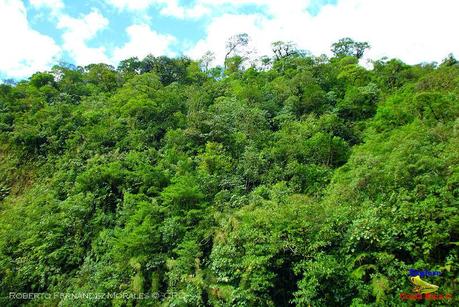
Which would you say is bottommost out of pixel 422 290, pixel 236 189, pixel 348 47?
pixel 422 290

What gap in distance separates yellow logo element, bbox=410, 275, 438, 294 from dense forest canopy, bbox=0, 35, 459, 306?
0.21m

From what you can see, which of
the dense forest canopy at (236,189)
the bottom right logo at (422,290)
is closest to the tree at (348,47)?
the dense forest canopy at (236,189)

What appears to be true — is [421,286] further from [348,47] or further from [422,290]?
[348,47]

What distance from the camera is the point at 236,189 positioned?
41.4 ft

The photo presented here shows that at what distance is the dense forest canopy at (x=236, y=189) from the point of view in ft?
26.6

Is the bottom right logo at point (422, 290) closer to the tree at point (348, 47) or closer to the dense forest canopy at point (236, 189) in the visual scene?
the dense forest canopy at point (236, 189)

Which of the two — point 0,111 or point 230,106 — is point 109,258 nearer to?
point 230,106

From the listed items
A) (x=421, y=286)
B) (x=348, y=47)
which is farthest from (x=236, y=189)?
(x=348, y=47)

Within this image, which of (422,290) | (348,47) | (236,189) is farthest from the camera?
(348,47)

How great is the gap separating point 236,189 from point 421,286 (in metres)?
6.81

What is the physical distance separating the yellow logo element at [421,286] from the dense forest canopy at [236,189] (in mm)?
210

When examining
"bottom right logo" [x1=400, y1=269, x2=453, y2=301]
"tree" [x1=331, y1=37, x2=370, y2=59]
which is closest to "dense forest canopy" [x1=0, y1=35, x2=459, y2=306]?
"bottom right logo" [x1=400, y1=269, x2=453, y2=301]

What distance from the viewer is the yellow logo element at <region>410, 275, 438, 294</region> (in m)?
7.19

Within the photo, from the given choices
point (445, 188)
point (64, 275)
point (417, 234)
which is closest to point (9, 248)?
point (64, 275)
